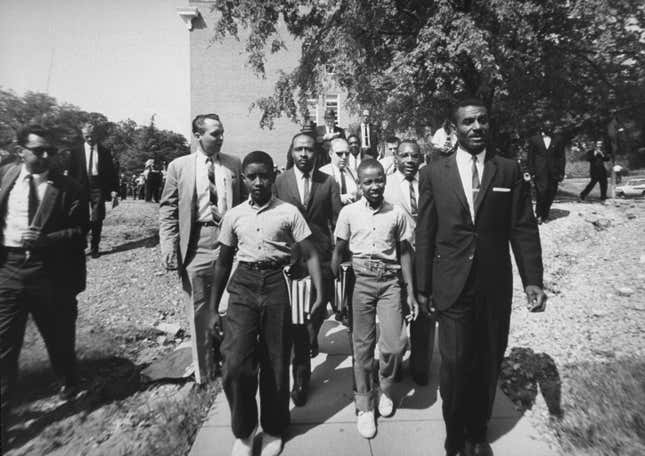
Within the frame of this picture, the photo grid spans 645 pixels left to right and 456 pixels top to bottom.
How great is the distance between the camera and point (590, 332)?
471 centimetres

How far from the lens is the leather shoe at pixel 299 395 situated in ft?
11.7

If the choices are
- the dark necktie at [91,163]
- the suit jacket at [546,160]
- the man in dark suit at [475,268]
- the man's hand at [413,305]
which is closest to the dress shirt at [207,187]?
the man's hand at [413,305]

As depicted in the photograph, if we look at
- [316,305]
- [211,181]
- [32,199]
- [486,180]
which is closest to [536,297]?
[486,180]

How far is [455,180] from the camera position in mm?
2844

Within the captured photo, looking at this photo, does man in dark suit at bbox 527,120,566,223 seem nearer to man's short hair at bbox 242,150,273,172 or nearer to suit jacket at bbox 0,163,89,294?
man's short hair at bbox 242,150,273,172

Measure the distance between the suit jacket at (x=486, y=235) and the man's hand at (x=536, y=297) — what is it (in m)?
0.04

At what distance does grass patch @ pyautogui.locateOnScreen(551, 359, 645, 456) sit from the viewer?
293 cm

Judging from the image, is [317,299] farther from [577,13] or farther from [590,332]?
[577,13]

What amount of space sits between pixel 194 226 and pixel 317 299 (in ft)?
4.71

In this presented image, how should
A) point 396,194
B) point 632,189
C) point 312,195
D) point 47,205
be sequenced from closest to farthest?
1. point 47,205
2. point 312,195
3. point 396,194
4. point 632,189

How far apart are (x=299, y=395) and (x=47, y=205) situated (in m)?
2.68

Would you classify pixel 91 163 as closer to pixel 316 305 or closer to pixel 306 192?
pixel 306 192

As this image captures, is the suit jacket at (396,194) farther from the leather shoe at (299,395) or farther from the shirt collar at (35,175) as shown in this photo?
the shirt collar at (35,175)

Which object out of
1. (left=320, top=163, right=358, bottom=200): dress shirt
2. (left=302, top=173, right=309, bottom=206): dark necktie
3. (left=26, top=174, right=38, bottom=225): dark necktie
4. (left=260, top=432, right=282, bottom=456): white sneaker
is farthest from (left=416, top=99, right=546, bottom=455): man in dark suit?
(left=26, top=174, right=38, bottom=225): dark necktie
